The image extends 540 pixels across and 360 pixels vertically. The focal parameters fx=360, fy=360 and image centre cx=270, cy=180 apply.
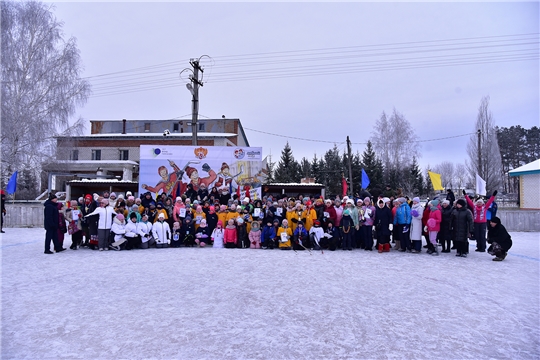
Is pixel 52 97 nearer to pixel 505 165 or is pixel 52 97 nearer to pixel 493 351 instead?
pixel 493 351

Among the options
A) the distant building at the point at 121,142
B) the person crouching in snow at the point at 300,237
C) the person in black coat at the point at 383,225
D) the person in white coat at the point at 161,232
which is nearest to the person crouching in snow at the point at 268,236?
the person crouching in snow at the point at 300,237

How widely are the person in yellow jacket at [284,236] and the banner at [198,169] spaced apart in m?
5.73

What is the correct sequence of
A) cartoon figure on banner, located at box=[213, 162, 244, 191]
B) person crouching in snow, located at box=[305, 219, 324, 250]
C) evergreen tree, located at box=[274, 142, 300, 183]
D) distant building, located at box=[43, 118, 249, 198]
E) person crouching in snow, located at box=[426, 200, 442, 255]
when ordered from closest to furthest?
person crouching in snow, located at box=[426, 200, 442, 255], person crouching in snow, located at box=[305, 219, 324, 250], cartoon figure on banner, located at box=[213, 162, 244, 191], distant building, located at box=[43, 118, 249, 198], evergreen tree, located at box=[274, 142, 300, 183]

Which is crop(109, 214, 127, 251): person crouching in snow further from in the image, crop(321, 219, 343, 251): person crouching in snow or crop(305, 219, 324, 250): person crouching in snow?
crop(321, 219, 343, 251): person crouching in snow

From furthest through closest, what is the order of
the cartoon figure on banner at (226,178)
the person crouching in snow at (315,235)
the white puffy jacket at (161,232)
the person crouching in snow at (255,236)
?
the cartoon figure on banner at (226,178) < the person crouching in snow at (255,236) < the white puffy jacket at (161,232) < the person crouching in snow at (315,235)

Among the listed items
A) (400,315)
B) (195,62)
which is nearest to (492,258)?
(400,315)

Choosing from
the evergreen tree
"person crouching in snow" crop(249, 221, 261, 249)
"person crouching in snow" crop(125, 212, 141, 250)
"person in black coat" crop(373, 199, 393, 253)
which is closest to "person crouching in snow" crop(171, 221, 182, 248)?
"person crouching in snow" crop(125, 212, 141, 250)

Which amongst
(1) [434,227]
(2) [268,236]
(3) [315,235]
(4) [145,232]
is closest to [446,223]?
(1) [434,227]

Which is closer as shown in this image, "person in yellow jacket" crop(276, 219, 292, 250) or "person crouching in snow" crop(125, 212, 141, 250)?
"person crouching in snow" crop(125, 212, 141, 250)

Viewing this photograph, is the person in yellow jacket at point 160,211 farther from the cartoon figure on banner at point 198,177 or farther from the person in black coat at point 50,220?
the cartoon figure on banner at point 198,177

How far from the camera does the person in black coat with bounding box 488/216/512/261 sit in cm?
903

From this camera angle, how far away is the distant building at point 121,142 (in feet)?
86.5

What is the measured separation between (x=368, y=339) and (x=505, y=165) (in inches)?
2256

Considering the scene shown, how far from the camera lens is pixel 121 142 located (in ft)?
138
